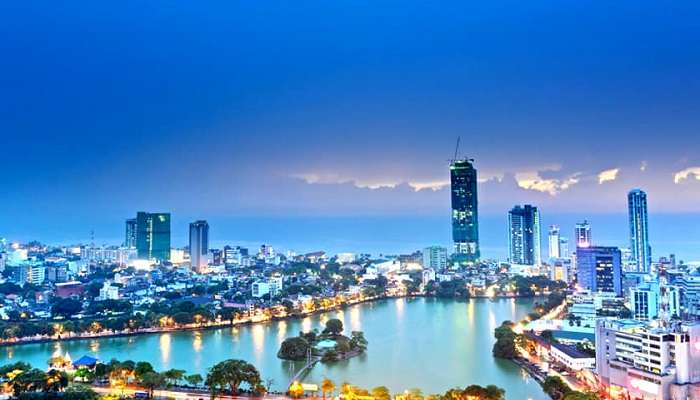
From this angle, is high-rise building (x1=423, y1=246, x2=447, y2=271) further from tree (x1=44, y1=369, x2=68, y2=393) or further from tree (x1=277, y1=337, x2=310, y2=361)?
tree (x1=44, y1=369, x2=68, y2=393)

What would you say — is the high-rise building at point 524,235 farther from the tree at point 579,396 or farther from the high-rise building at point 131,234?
the tree at point 579,396

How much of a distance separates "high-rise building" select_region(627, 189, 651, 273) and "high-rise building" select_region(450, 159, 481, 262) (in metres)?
9.85

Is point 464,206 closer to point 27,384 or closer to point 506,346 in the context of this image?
point 506,346

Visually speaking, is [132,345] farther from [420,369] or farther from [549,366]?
[549,366]

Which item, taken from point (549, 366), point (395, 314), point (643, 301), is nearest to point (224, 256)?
point (395, 314)

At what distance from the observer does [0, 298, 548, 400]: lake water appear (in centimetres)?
745

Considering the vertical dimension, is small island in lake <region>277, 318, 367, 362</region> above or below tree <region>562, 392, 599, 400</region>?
below

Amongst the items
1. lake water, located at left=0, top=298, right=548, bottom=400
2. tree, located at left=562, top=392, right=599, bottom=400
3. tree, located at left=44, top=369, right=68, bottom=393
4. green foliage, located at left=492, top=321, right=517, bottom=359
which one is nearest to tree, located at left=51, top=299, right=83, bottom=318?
lake water, located at left=0, top=298, right=548, bottom=400

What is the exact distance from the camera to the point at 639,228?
24.6 metres

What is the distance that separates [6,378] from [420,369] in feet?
17.3

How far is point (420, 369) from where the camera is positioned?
7977 mm

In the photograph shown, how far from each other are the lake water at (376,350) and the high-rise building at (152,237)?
69.2ft

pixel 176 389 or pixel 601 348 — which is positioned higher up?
pixel 601 348

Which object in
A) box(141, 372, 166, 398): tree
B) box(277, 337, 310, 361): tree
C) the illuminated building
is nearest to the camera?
the illuminated building
